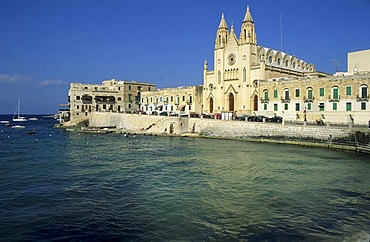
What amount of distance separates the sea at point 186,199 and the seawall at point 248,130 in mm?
6748

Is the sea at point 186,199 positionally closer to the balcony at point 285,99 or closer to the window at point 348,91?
the window at point 348,91

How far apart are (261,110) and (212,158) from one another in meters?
28.0

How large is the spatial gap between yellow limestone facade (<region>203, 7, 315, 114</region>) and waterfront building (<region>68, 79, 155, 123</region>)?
27.7 m

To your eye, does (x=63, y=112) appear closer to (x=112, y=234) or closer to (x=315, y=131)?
(x=315, y=131)

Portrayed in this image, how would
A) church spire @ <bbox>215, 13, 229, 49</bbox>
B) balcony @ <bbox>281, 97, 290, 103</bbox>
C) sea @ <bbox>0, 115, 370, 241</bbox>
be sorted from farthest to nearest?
church spire @ <bbox>215, 13, 229, 49</bbox>
balcony @ <bbox>281, 97, 290, 103</bbox>
sea @ <bbox>0, 115, 370, 241</bbox>

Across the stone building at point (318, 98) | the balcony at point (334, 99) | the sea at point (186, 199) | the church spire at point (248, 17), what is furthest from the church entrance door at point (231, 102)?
the sea at point (186, 199)

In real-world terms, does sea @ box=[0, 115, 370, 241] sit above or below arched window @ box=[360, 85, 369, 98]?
below

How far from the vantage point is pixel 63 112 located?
93188mm

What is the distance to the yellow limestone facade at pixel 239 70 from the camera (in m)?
57.0

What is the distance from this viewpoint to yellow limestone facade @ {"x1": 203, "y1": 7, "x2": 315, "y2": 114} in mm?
56969

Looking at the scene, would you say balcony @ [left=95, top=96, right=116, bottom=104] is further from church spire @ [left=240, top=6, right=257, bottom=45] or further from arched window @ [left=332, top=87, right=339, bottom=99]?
arched window @ [left=332, top=87, right=339, bottom=99]

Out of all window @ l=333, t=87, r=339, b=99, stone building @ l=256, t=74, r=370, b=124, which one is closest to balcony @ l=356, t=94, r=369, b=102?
stone building @ l=256, t=74, r=370, b=124

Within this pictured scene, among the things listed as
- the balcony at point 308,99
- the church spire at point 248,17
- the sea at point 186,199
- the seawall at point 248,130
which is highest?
the church spire at point 248,17

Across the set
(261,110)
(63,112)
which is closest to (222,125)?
(261,110)
